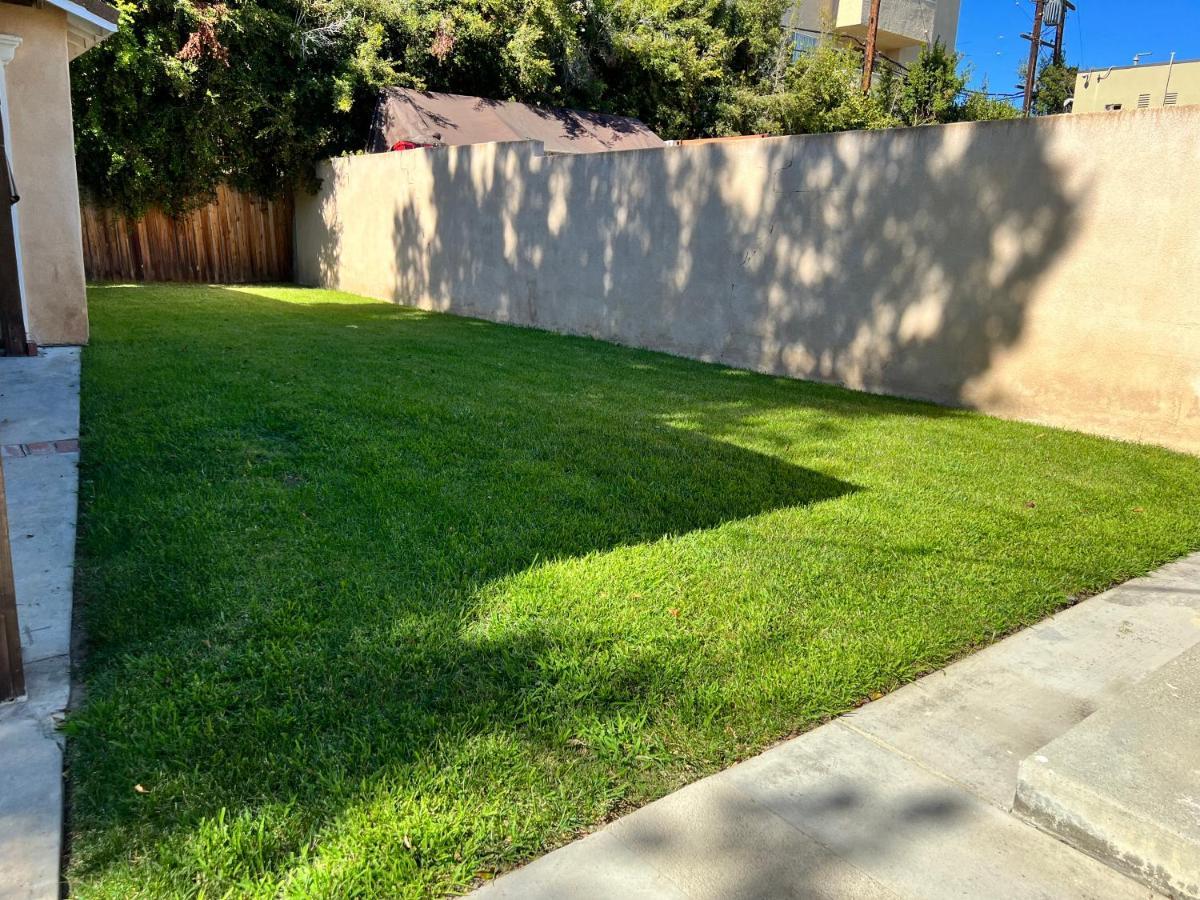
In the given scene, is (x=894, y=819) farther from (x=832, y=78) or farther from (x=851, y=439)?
(x=832, y=78)

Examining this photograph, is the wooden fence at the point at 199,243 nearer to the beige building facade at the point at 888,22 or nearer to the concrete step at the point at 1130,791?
the concrete step at the point at 1130,791

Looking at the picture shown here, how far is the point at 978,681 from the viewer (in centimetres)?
290

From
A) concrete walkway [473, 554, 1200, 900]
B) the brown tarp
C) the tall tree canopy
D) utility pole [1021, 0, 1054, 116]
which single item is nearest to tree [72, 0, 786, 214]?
the tall tree canopy

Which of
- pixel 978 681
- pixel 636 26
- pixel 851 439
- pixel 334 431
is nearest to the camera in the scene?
pixel 978 681

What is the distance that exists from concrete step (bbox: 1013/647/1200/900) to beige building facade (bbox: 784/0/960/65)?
90.7ft

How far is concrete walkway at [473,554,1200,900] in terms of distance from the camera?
1939mm

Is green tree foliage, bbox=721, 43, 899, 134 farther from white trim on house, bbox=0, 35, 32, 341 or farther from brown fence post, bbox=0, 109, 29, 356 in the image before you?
brown fence post, bbox=0, 109, 29, 356

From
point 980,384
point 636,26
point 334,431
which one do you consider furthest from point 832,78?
point 334,431

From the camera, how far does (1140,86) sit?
80.0ft

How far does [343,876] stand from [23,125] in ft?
27.9

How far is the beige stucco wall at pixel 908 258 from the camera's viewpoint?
6051 mm

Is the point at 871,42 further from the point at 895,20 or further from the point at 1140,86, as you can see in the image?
the point at 1140,86

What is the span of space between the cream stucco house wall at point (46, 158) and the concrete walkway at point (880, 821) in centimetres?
811

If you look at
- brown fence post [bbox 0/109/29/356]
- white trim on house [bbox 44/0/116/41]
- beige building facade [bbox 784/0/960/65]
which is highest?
beige building facade [bbox 784/0/960/65]
